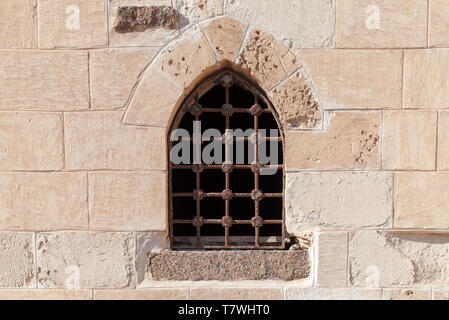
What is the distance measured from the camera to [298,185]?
2.67m

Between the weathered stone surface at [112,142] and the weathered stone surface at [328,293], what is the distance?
112 centimetres

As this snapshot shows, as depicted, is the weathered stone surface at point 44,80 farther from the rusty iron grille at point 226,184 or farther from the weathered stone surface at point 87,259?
the weathered stone surface at point 87,259

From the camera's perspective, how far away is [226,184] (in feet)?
9.25

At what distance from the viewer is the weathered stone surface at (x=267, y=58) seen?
263 cm

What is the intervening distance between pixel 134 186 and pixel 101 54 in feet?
2.73

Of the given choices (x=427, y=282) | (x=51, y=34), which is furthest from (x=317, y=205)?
(x=51, y=34)

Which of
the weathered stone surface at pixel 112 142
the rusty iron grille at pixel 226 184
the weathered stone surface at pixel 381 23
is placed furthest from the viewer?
the rusty iron grille at pixel 226 184

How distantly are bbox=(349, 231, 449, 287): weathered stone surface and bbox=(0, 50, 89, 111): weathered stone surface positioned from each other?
1907mm

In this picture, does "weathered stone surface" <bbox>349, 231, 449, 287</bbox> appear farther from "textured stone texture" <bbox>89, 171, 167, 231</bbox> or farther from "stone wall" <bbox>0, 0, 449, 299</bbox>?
"textured stone texture" <bbox>89, 171, 167, 231</bbox>

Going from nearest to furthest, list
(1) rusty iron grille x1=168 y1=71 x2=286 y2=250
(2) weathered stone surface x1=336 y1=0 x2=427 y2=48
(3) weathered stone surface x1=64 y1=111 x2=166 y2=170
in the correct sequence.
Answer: (2) weathered stone surface x1=336 y1=0 x2=427 y2=48 < (3) weathered stone surface x1=64 y1=111 x2=166 y2=170 < (1) rusty iron grille x1=168 y1=71 x2=286 y2=250

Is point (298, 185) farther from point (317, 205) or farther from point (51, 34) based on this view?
point (51, 34)

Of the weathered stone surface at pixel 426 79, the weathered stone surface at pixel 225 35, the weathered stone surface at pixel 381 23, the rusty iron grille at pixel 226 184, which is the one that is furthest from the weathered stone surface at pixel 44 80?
the weathered stone surface at pixel 426 79

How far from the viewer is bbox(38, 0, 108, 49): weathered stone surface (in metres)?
2.64

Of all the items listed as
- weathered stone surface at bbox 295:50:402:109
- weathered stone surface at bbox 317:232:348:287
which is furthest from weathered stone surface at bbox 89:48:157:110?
weathered stone surface at bbox 317:232:348:287
